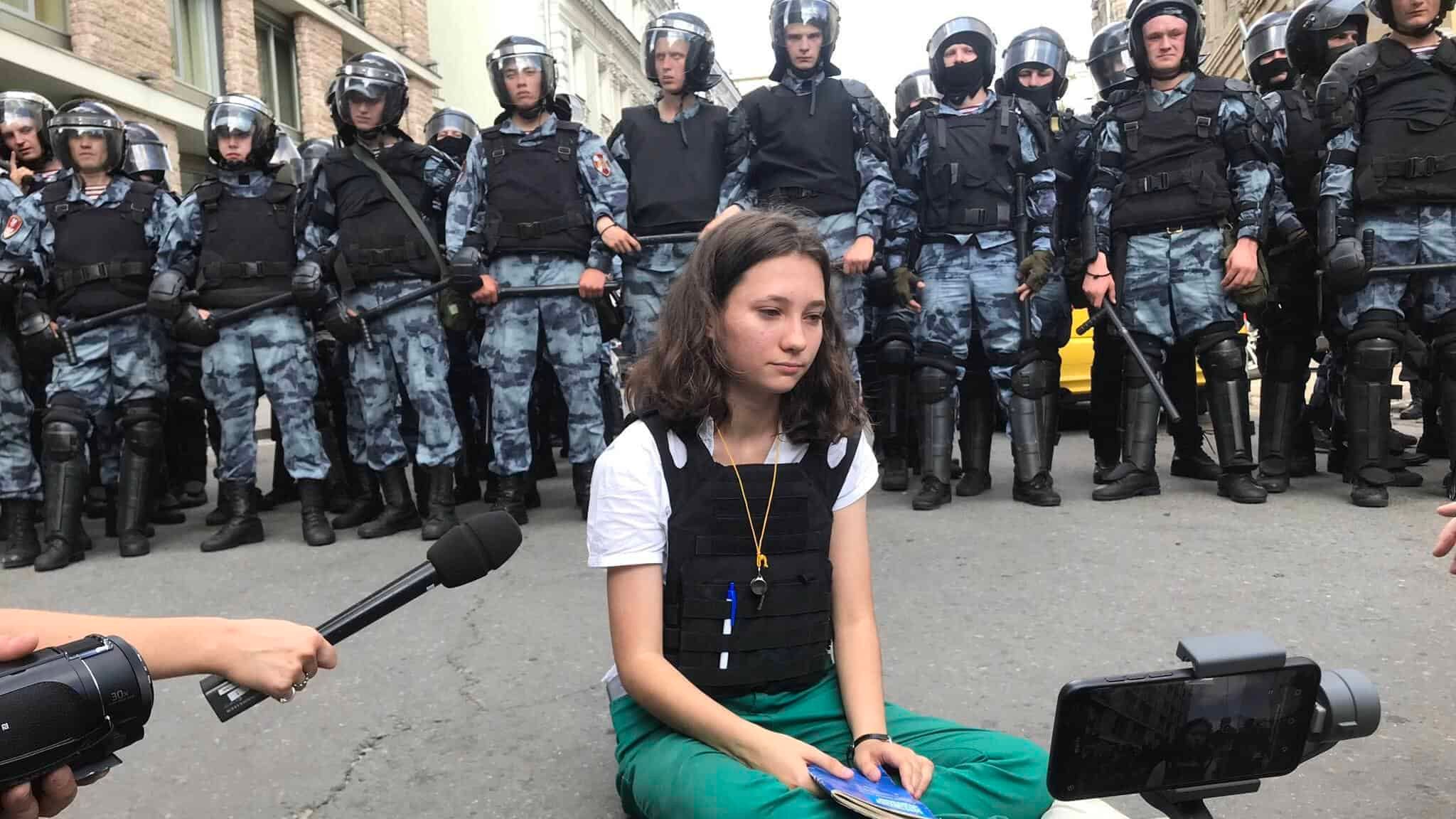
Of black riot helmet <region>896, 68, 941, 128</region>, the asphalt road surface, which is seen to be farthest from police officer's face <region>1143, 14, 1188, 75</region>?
black riot helmet <region>896, 68, 941, 128</region>

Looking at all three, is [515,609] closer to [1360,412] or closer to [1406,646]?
[1406,646]

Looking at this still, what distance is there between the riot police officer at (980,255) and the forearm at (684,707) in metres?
3.44

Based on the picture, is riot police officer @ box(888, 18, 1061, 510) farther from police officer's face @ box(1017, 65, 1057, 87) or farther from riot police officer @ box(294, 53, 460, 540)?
riot police officer @ box(294, 53, 460, 540)

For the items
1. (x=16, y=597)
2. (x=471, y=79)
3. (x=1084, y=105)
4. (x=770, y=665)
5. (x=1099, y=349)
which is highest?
(x=471, y=79)

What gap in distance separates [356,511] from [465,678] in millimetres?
2860

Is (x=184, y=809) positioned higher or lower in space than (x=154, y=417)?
lower

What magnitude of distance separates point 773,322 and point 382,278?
3796 mm

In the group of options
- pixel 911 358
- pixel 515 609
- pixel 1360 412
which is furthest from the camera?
pixel 911 358

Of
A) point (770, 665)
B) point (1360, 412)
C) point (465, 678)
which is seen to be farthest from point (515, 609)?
point (1360, 412)

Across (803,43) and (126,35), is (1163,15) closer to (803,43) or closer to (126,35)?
(803,43)

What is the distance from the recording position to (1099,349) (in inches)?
235

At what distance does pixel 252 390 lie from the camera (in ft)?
18.0

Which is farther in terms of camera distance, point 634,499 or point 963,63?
point 963,63

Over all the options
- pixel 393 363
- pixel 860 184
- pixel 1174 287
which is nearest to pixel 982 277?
pixel 860 184
